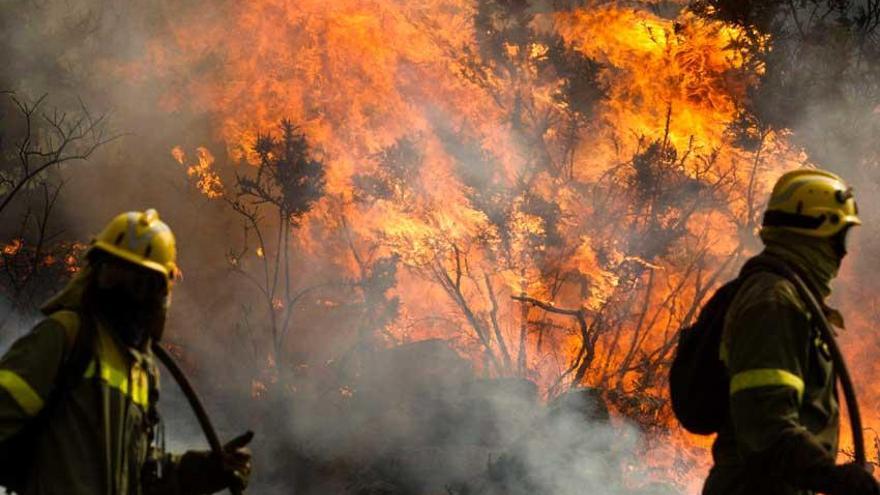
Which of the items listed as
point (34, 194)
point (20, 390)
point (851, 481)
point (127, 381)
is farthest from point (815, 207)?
point (34, 194)

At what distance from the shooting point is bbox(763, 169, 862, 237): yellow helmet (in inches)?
142

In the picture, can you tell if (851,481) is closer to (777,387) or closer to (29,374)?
(777,387)

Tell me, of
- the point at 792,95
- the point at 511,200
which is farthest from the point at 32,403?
the point at 792,95

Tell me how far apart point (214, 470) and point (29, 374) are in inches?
31.7

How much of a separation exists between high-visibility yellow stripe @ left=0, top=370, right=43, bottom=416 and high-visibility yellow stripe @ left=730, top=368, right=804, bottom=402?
209 cm

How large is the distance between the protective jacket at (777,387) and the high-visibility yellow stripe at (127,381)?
185 cm

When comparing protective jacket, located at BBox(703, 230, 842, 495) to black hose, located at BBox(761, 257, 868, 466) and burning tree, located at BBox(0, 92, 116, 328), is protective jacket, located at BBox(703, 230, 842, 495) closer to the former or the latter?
black hose, located at BBox(761, 257, 868, 466)

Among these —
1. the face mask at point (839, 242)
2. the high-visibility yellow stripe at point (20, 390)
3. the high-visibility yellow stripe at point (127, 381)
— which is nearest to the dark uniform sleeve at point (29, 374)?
the high-visibility yellow stripe at point (20, 390)

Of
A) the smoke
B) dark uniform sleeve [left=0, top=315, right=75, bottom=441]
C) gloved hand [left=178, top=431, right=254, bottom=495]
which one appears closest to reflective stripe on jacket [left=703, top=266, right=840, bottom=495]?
gloved hand [left=178, top=431, right=254, bottom=495]

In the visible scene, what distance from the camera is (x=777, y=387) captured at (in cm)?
322

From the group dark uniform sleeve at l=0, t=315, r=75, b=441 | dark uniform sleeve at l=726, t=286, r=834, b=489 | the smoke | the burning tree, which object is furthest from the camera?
the burning tree

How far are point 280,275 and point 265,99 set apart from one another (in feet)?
10.8

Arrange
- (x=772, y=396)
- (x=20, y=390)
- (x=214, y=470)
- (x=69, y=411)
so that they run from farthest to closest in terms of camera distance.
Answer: (x=214, y=470) < (x=772, y=396) < (x=69, y=411) < (x=20, y=390)

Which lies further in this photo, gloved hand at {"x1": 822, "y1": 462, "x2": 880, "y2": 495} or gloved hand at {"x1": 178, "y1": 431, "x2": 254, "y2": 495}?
gloved hand at {"x1": 178, "y1": 431, "x2": 254, "y2": 495}
